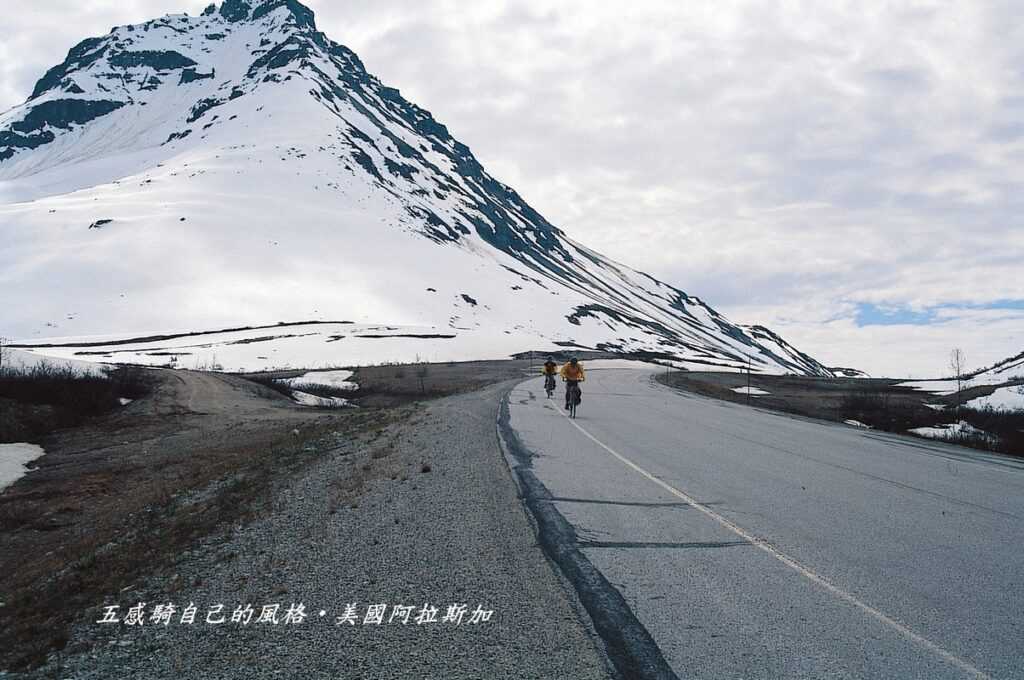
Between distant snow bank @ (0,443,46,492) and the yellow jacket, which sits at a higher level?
the yellow jacket

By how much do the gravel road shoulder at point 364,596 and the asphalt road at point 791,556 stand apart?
42cm

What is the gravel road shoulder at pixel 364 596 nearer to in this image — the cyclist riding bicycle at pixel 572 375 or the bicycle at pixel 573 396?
the bicycle at pixel 573 396

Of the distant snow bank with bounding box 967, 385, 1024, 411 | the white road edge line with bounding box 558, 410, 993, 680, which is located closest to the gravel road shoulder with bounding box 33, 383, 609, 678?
the white road edge line with bounding box 558, 410, 993, 680

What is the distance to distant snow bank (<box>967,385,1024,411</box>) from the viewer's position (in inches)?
1312

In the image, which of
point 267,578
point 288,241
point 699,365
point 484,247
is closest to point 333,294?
point 288,241

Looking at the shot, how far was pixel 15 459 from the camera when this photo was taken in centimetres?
1783

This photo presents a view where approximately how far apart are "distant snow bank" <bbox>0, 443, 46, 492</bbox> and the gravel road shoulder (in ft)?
34.8

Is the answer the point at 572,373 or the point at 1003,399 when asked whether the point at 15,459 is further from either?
the point at 1003,399

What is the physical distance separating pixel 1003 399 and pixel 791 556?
3731cm

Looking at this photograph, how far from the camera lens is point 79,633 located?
4992 mm

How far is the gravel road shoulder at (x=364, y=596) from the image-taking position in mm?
4348

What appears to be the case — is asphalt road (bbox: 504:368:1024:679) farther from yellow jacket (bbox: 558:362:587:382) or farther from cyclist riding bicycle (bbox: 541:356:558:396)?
cyclist riding bicycle (bbox: 541:356:558:396)

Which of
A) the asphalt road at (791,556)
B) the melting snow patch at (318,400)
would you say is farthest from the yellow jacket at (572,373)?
the melting snow patch at (318,400)

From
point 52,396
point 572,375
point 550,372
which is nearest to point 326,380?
point 52,396
